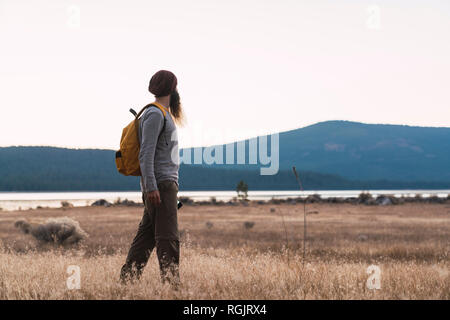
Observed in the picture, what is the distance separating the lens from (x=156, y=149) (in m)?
5.14

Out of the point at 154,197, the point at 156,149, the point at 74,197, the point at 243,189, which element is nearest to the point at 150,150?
the point at 156,149

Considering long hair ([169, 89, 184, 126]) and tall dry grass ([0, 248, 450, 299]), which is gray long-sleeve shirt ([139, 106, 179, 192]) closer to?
long hair ([169, 89, 184, 126])

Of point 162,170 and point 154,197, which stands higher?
point 162,170

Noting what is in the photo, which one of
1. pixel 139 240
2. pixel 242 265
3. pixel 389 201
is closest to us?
pixel 139 240

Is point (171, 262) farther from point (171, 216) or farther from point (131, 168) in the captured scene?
point (131, 168)

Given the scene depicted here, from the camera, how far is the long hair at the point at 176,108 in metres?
5.50

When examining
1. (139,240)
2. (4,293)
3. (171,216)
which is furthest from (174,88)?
(4,293)

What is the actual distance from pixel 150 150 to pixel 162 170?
0.91 ft

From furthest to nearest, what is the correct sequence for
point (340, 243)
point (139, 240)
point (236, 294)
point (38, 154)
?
point (38, 154) → point (340, 243) → point (139, 240) → point (236, 294)

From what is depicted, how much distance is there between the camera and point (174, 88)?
5.36 meters

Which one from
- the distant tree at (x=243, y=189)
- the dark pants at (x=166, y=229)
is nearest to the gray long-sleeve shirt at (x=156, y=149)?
the dark pants at (x=166, y=229)

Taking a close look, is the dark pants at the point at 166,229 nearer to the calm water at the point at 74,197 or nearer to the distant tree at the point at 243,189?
the calm water at the point at 74,197

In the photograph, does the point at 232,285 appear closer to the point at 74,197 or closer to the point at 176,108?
the point at 176,108
